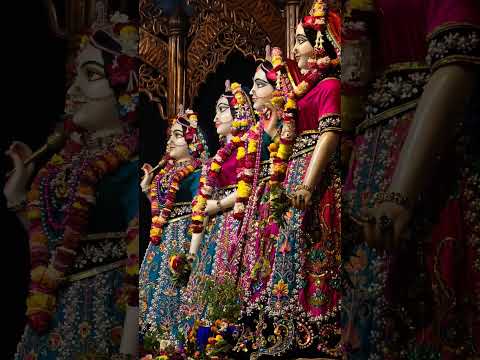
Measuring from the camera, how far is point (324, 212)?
291cm

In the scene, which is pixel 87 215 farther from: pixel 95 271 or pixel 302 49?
pixel 302 49

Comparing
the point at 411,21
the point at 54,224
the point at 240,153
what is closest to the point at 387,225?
the point at 411,21

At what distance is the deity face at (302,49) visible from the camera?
10.2ft

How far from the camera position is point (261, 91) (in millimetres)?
3357

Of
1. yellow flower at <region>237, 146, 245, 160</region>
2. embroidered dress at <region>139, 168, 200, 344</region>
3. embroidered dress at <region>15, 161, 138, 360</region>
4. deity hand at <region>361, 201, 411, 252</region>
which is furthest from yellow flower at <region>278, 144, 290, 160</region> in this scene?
deity hand at <region>361, 201, 411, 252</region>

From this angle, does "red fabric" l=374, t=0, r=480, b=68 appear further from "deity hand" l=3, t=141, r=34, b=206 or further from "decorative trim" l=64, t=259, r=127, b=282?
"deity hand" l=3, t=141, r=34, b=206

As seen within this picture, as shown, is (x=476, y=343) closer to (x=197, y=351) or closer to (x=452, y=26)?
(x=452, y=26)

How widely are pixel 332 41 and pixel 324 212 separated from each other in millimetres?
623

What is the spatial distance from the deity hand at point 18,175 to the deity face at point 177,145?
1469 millimetres

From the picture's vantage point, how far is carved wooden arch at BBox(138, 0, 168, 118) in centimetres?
418

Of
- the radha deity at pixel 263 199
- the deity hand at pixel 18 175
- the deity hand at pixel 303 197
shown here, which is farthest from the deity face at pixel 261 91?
the deity hand at pixel 18 175

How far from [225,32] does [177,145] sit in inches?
22.7

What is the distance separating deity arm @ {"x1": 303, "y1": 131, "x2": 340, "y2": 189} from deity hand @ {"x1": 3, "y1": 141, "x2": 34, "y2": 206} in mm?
927

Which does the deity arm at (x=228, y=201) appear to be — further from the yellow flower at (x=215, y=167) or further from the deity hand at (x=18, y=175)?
the deity hand at (x=18, y=175)
